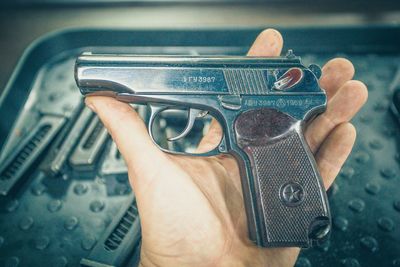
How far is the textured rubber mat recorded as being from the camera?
1212mm

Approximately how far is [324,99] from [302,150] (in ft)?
0.63

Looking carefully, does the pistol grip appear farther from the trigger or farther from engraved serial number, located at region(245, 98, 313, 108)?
the trigger

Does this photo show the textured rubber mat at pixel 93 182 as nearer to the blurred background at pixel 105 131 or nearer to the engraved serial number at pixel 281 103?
the blurred background at pixel 105 131

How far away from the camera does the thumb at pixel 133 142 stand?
3.37ft

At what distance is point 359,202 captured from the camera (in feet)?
4.32

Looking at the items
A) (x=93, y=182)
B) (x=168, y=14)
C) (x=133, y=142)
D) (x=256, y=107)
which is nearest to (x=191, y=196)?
(x=133, y=142)

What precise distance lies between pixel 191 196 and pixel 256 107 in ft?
1.17

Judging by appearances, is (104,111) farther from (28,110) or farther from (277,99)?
(28,110)

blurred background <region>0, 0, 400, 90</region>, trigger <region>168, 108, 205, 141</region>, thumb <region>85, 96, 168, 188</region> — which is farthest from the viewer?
blurred background <region>0, 0, 400, 90</region>

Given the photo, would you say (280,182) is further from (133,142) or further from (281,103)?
(133,142)

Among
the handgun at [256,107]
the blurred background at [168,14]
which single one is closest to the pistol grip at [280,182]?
the handgun at [256,107]

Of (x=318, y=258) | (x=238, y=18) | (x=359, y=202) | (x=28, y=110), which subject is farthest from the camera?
(x=238, y=18)

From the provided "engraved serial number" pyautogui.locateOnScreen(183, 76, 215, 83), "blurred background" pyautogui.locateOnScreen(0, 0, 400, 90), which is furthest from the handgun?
"blurred background" pyautogui.locateOnScreen(0, 0, 400, 90)

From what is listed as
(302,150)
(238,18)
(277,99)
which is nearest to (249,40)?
(238,18)
